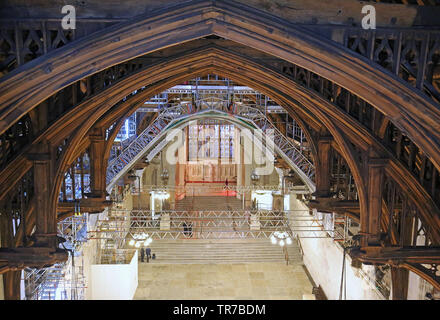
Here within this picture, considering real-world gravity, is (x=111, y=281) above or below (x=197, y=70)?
below

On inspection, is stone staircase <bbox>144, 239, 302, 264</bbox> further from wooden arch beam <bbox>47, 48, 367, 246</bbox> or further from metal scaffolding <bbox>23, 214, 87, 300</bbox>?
wooden arch beam <bbox>47, 48, 367, 246</bbox>

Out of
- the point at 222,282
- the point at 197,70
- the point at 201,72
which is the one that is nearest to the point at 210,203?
the point at 222,282

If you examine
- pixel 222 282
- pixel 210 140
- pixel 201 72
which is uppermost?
pixel 201 72

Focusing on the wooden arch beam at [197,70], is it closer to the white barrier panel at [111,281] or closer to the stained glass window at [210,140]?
the white barrier panel at [111,281]

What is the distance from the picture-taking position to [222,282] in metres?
18.6

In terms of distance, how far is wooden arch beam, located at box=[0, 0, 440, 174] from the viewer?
3.89 m

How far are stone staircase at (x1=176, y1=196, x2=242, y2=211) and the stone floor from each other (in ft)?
21.9

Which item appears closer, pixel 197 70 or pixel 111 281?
pixel 197 70

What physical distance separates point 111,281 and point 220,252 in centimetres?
702

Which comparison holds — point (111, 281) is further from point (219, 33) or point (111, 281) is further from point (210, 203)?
point (219, 33)

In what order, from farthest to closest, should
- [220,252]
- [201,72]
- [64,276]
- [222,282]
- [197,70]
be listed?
[220,252] → [222,282] → [64,276] → [201,72] → [197,70]

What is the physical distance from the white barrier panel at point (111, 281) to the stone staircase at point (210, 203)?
34.6ft
